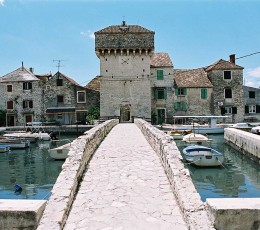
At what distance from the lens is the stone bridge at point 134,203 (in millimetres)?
4906

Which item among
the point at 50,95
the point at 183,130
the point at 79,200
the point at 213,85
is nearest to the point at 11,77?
the point at 50,95

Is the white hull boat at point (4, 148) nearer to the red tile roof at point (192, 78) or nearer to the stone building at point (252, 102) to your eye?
the red tile roof at point (192, 78)

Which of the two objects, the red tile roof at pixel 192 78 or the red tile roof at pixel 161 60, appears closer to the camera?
the red tile roof at pixel 161 60

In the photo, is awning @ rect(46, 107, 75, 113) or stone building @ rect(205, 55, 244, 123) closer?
awning @ rect(46, 107, 75, 113)

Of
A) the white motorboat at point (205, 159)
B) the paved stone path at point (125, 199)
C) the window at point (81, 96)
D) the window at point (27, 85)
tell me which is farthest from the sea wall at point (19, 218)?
the window at point (27, 85)

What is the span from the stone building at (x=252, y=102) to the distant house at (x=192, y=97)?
6.74 metres

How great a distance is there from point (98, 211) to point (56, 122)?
40493mm

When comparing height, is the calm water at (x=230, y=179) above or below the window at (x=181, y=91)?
below

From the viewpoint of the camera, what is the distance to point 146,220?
18.0 feet

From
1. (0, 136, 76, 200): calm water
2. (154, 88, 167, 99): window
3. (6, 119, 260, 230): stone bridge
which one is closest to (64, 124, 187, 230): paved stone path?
(6, 119, 260, 230): stone bridge

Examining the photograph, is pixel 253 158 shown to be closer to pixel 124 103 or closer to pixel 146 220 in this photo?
pixel 146 220

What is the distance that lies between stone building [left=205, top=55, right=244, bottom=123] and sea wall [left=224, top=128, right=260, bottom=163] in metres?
14.8

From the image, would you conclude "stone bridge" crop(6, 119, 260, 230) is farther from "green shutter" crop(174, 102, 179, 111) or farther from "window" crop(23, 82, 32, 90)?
"window" crop(23, 82, 32, 90)

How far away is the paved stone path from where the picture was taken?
17.7 ft
